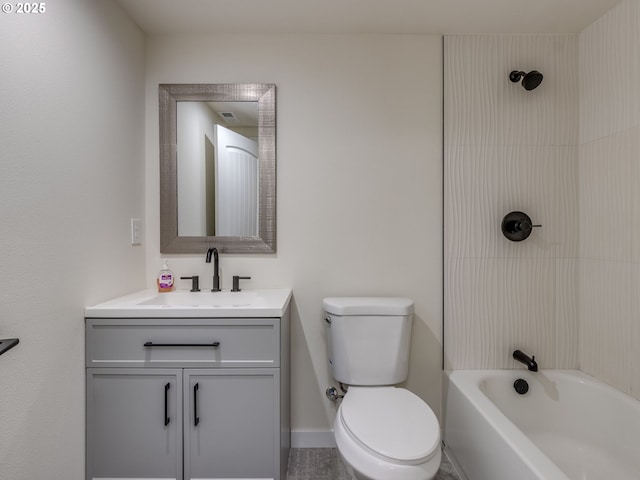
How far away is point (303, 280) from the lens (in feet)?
6.16

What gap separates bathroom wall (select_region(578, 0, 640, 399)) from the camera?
1534 millimetres

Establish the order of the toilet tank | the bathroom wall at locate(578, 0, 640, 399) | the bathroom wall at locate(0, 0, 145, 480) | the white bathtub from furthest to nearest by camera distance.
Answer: the toilet tank → the bathroom wall at locate(578, 0, 640, 399) → the white bathtub → the bathroom wall at locate(0, 0, 145, 480)

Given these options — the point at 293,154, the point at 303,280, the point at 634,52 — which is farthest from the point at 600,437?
the point at 293,154

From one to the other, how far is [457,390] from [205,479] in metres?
1.23

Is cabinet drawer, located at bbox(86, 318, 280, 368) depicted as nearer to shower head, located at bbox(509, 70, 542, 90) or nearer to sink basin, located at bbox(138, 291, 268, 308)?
sink basin, located at bbox(138, 291, 268, 308)

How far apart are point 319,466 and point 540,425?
3.84ft

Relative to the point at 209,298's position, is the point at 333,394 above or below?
below

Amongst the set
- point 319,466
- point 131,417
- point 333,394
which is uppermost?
point 131,417

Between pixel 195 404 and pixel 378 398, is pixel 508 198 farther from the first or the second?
pixel 195 404

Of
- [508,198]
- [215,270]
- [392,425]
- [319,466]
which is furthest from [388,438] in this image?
[508,198]

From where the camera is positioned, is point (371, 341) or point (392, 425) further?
point (371, 341)

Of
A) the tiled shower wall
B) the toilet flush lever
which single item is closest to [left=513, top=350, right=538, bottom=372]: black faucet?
the tiled shower wall

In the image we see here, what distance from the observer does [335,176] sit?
187 centimetres

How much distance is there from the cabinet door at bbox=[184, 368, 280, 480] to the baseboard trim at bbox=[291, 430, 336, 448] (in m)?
0.53
